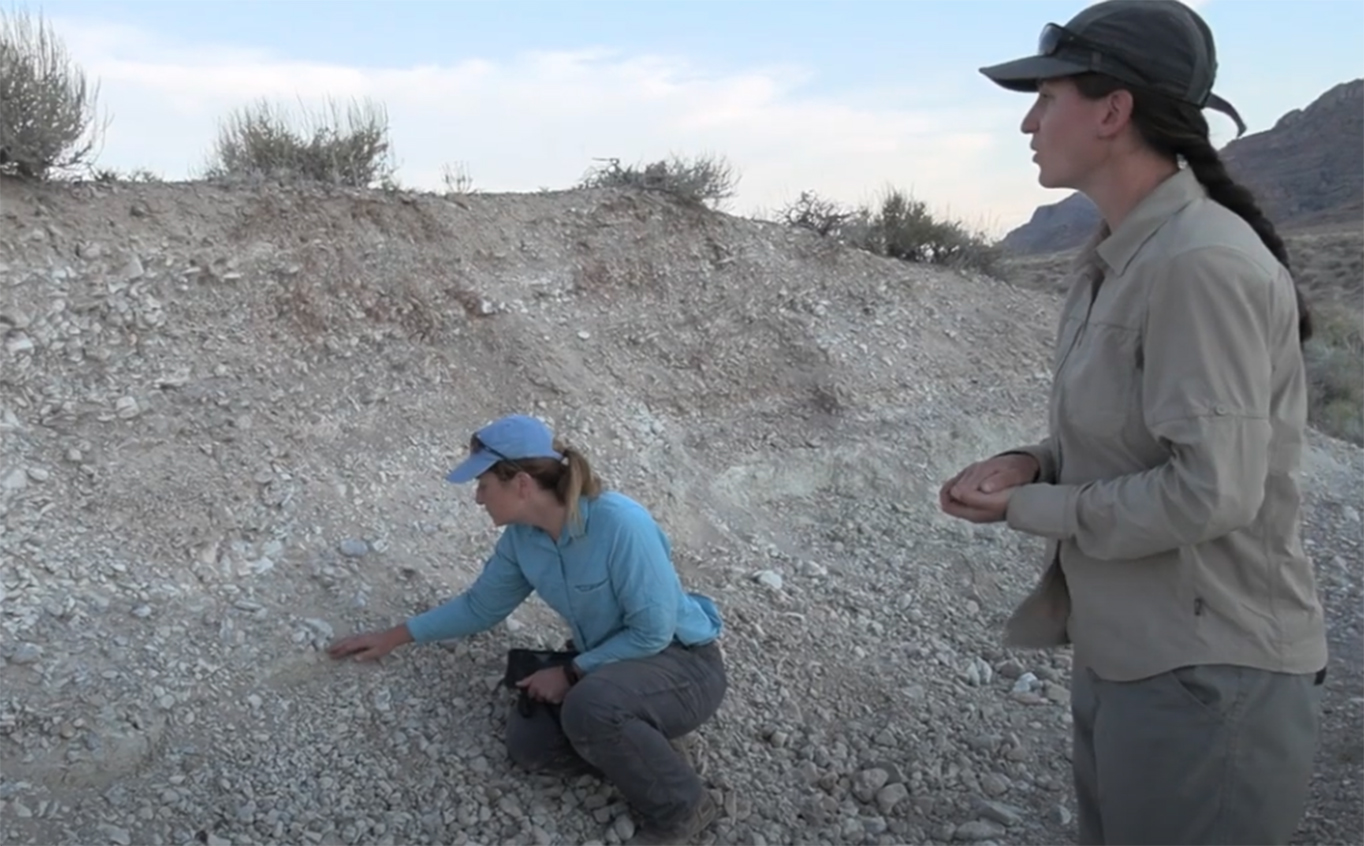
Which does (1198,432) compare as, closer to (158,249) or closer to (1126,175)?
(1126,175)

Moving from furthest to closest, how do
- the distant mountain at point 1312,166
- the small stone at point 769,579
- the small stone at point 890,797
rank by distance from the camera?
the distant mountain at point 1312,166 < the small stone at point 769,579 < the small stone at point 890,797

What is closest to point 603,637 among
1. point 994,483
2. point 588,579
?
point 588,579

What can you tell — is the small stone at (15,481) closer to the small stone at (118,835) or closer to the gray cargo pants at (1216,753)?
the small stone at (118,835)

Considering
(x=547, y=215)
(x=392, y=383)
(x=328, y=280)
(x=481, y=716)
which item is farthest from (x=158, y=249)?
(x=481, y=716)

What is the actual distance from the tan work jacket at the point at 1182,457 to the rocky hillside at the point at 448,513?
6.50ft

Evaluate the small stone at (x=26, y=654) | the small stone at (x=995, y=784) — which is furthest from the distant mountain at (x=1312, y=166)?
the small stone at (x=26, y=654)

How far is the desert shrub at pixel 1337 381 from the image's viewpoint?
9.08 m

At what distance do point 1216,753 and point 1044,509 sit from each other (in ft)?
1.45

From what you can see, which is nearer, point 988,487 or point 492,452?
point 988,487

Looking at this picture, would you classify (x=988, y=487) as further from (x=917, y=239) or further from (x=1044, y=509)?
(x=917, y=239)

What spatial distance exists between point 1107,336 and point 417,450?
3.75 m

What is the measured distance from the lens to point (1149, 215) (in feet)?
6.14

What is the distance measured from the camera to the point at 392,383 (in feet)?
17.7

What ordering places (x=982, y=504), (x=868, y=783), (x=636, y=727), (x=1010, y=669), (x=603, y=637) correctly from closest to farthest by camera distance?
(x=982, y=504) < (x=636, y=727) < (x=603, y=637) < (x=868, y=783) < (x=1010, y=669)
